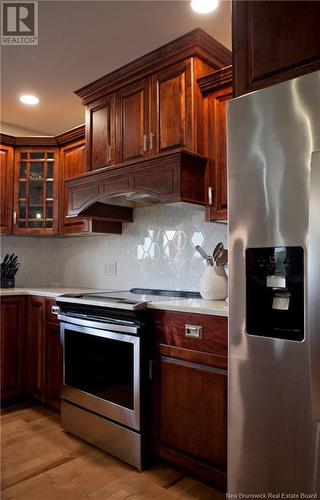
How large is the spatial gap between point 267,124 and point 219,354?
1052 millimetres

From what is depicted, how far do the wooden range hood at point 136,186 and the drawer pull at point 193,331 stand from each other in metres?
0.71

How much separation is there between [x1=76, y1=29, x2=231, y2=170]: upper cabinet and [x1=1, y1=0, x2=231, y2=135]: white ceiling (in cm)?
7

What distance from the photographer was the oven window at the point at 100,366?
214cm

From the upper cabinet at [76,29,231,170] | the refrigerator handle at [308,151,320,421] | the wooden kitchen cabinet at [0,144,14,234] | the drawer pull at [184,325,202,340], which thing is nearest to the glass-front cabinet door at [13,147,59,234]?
the wooden kitchen cabinet at [0,144,14,234]

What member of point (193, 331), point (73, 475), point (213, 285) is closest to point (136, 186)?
point (213, 285)

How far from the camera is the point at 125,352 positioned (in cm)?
216

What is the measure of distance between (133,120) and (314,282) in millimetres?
1825

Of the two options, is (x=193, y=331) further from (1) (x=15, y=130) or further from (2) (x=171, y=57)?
(1) (x=15, y=130)

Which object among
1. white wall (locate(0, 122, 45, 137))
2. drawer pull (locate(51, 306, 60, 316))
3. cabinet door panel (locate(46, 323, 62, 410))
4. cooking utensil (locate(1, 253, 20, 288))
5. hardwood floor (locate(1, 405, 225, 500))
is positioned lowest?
hardwood floor (locate(1, 405, 225, 500))

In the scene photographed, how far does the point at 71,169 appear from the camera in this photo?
3301 millimetres

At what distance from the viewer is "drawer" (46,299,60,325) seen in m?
2.79

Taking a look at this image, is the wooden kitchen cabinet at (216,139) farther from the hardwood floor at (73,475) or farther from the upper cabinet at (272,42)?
the hardwood floor at (73,475)

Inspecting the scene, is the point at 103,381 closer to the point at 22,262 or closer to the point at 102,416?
the point at 102,416

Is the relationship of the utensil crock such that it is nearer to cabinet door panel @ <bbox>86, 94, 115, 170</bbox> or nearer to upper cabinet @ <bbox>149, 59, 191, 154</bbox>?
upper cabinet @ <bbox>149, 59, 191, 154</bbox>
